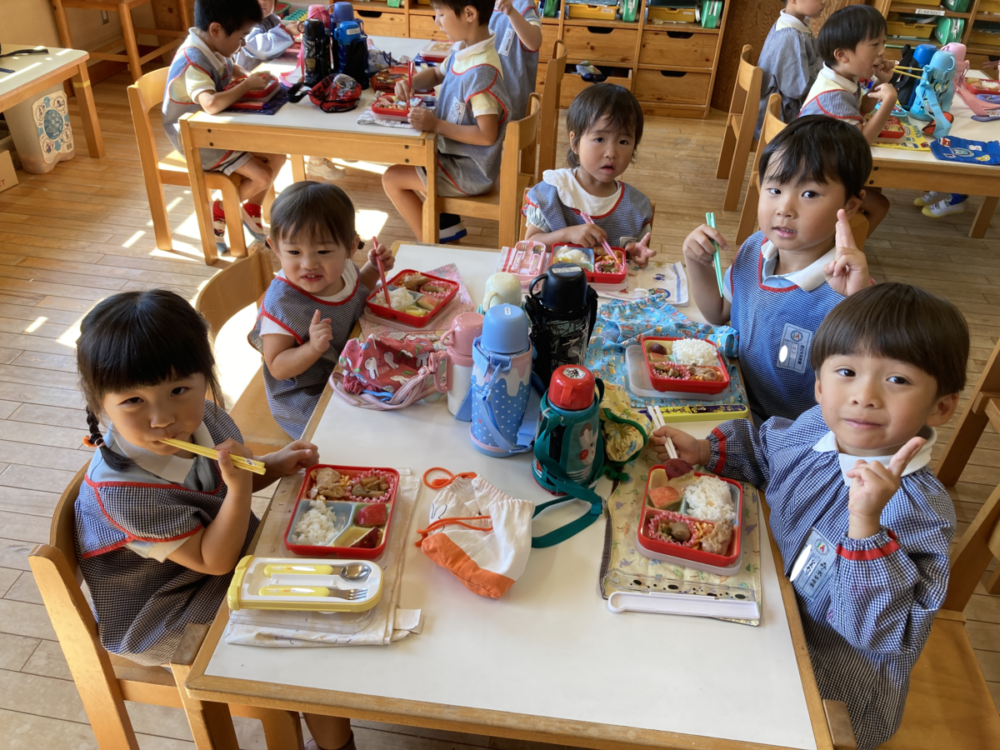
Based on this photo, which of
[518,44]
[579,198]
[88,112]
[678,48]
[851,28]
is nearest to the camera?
[579,198]

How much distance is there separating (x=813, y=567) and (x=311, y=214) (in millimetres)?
1161

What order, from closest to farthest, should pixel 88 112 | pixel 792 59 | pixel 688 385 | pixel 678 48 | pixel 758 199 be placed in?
1. pixel 688 385
2. pixel 758 199
3. pixel 792 59
4. pixel 88 112
5. pixel 678 48

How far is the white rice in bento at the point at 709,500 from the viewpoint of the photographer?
1.14 meters

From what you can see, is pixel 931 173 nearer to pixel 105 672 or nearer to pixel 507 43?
pixel 507 43

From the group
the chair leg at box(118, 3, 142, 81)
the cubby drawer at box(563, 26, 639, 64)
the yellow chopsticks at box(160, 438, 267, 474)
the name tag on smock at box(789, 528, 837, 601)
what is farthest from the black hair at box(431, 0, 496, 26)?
the chair leg at box(118, 3, 142, 81)

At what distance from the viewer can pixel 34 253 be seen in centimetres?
335

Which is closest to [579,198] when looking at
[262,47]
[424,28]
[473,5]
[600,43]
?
[473,5]

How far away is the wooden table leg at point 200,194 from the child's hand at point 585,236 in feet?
5.46

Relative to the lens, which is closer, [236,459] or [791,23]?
[236,459]

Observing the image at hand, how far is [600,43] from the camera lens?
5105mm

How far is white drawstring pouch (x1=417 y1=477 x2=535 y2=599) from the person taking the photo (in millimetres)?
1034

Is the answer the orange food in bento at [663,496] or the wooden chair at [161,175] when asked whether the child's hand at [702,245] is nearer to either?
the orange food in bento at [663,496]

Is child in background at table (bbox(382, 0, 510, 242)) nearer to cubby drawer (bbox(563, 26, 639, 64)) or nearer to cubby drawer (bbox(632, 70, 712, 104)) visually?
cubby drawer (bbox(563, 26, 639, 64))

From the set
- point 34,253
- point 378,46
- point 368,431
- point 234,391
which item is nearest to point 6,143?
point 34,253
